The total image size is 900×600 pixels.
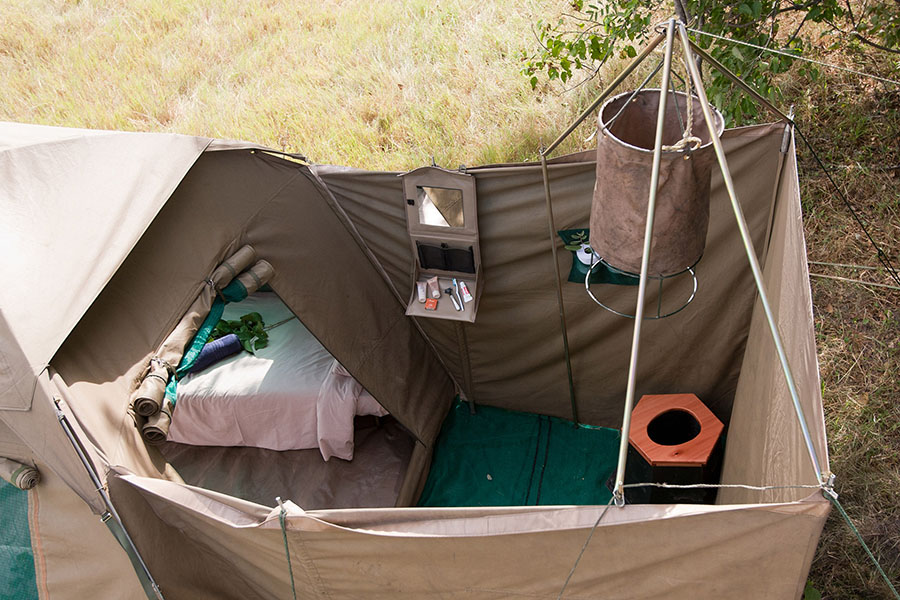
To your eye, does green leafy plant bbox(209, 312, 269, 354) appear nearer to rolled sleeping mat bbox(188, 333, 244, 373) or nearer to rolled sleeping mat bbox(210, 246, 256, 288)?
rolled sleeping mat bbox(188, 333, 244, 373)

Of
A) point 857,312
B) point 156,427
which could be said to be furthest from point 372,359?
point 857,312

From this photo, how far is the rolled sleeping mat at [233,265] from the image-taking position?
243 cm

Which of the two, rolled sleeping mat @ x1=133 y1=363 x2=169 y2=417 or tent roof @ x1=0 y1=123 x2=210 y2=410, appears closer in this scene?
tent roof @ x1=0 y1=123 x2=210 y2=410

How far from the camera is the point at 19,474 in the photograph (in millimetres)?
1955

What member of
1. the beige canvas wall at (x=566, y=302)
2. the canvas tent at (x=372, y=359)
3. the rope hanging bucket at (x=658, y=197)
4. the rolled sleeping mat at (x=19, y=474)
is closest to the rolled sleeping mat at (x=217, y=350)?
the canvas tent at (x=372, y=359)

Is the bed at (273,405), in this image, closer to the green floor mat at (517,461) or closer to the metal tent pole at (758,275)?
the green floor mat at (517,461)

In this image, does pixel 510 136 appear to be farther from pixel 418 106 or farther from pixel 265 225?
pixel 265 225

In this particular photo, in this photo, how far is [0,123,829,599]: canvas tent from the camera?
1.49 meters

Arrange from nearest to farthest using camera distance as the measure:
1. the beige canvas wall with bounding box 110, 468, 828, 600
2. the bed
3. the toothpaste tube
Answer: the beige canvas wall with bounding box 110, 468, 828, 600 → the toothpaste tube → the bed

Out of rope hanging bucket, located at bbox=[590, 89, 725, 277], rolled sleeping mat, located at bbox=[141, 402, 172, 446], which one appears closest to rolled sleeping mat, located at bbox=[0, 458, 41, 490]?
rolled sleeping mat, located at bbox=[141, 402, 172, 446]

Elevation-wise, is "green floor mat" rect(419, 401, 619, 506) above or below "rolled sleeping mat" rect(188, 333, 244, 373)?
below

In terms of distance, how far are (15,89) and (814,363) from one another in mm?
6119

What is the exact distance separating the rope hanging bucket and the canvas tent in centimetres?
28

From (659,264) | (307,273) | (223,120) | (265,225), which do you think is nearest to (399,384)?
(307,273)
